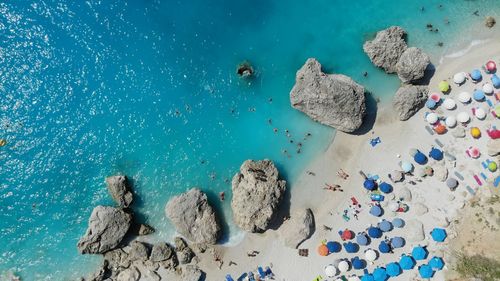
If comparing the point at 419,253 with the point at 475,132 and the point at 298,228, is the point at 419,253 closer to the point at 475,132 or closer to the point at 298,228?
the point at 298,228

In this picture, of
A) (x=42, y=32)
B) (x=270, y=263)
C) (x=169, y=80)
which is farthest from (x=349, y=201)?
(x=42, y=32)

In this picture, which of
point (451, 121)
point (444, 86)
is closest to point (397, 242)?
point (451, 121)

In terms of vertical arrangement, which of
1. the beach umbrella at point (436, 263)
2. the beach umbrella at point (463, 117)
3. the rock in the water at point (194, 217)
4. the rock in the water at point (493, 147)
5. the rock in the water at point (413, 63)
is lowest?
the beach umbrella at point (436, 263)

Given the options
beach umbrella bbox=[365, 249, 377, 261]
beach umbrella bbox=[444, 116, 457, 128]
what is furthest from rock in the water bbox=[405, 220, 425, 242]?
beach umbrella bbox=[444, 116, 457, 128]

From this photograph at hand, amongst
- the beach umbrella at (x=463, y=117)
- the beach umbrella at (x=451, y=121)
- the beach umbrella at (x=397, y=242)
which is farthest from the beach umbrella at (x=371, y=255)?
the beach umbrella at (x=463, y=117)

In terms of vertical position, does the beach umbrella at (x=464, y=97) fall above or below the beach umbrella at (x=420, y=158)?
above

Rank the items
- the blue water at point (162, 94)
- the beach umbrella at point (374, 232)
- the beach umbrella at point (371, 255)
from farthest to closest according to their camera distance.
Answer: the blue water at point (162, 94), the beach umbrella at point (374, 232), the beach umbrella at point (371, 255)

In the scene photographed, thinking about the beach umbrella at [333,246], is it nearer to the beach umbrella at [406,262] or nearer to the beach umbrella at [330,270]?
the beach umbrella at [330,270]
